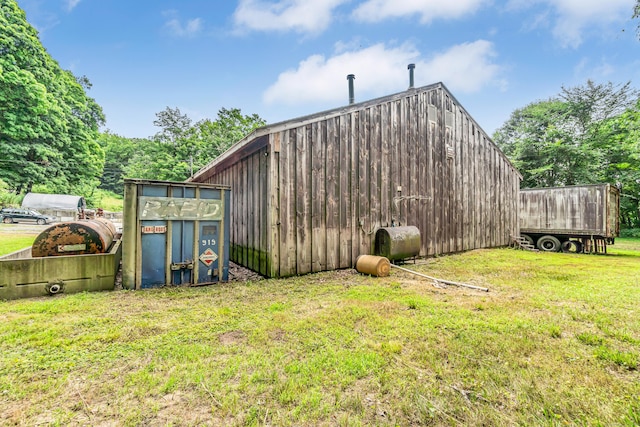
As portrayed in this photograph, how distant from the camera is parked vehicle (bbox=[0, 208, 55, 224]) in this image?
17.7 metres

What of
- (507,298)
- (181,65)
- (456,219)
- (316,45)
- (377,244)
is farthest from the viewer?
(181,65)

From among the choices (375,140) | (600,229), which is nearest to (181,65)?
(375,140)

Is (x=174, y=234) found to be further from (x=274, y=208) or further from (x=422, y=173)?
(x=422, y=173)

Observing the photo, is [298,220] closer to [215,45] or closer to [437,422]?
[437,422]

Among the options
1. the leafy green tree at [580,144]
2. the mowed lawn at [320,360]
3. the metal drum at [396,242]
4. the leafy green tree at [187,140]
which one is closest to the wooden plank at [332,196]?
the metal drum at [396,242]

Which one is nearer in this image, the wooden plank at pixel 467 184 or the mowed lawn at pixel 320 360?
the mowed lawn at pixel 320 360

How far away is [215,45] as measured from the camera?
45.4ft

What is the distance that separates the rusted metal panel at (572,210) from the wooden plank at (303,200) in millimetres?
11540

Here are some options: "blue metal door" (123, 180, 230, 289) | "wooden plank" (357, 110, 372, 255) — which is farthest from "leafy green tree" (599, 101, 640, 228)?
"blue metal door" (123, 180, 230, 289)

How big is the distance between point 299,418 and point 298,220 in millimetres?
4543

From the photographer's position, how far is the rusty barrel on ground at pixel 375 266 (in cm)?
592

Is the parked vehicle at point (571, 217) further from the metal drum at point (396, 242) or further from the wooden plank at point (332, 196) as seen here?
the wooden plank at point (332, 196)

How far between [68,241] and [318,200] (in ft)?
15.7

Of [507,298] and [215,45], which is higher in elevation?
[215,45]
